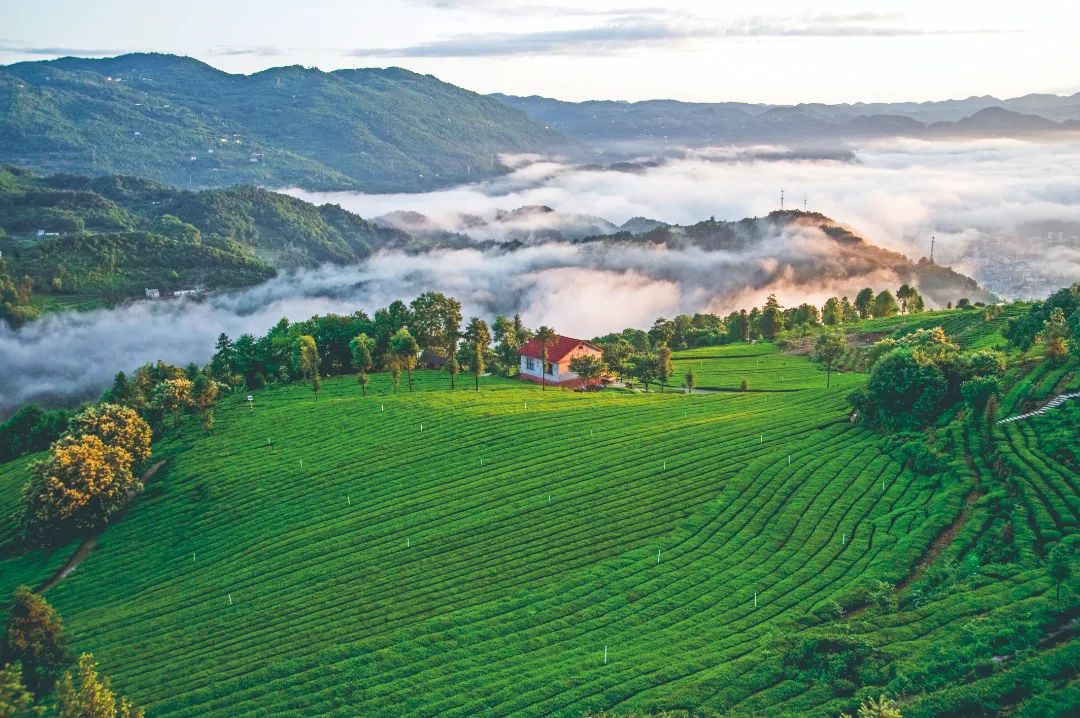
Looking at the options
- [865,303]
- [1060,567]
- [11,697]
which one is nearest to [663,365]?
[1060,567]

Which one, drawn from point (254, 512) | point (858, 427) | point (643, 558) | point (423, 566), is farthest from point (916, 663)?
point (254, 512)

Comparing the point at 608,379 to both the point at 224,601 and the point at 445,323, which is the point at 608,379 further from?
the point at 224,601

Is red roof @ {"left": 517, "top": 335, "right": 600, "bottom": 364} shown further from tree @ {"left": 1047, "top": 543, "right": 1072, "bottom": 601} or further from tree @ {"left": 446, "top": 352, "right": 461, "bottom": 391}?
tree @ {"left": 1047, "top": 543, "right": 1072, "bottom": 601}

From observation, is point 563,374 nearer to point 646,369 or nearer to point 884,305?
point 646,369

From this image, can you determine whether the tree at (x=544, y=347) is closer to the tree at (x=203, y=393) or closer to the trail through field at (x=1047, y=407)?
the tree at (x=203, y=393)

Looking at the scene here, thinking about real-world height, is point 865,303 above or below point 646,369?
above

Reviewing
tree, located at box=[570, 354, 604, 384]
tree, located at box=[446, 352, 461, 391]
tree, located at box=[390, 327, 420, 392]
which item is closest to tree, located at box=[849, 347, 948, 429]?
tree, located at box=[570, 354, 604, 384]

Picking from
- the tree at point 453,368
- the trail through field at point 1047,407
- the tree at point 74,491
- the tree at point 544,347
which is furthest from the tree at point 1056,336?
the tree at point 74,491
